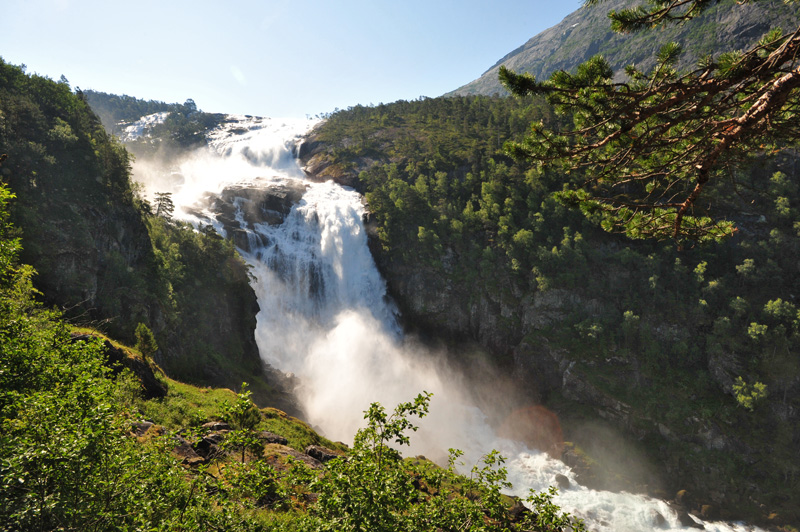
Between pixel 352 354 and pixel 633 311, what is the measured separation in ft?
108

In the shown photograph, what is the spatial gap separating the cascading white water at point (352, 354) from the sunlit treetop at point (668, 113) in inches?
1231

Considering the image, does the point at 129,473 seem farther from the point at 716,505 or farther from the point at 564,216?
the point at 564,216

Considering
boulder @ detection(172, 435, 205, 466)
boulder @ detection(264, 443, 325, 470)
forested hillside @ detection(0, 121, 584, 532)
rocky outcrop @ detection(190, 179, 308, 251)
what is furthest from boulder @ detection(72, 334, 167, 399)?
rocky outcrop @ detection(190, 179, 308, 251)

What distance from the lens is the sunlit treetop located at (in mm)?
6250

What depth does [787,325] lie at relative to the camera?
115 feet

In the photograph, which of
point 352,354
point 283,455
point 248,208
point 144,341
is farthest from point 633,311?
point 248,208

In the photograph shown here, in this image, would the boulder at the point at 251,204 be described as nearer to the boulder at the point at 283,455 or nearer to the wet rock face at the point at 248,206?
the wet rock face at the point at 248,206

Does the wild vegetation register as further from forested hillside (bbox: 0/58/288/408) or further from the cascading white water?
the cascading white water

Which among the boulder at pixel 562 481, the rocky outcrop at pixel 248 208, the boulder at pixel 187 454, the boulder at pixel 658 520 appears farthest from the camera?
the rocky outcrop at pixel 248 208

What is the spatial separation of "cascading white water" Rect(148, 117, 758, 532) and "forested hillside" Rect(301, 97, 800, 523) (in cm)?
391

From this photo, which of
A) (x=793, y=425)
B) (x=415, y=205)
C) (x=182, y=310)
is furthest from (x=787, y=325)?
(x=182, y=310)

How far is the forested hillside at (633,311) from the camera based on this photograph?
108 ft

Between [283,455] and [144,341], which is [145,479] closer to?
[283,455]

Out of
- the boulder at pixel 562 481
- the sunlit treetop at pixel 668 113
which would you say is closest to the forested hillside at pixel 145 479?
the sunlit treetop at pixel 668 113
